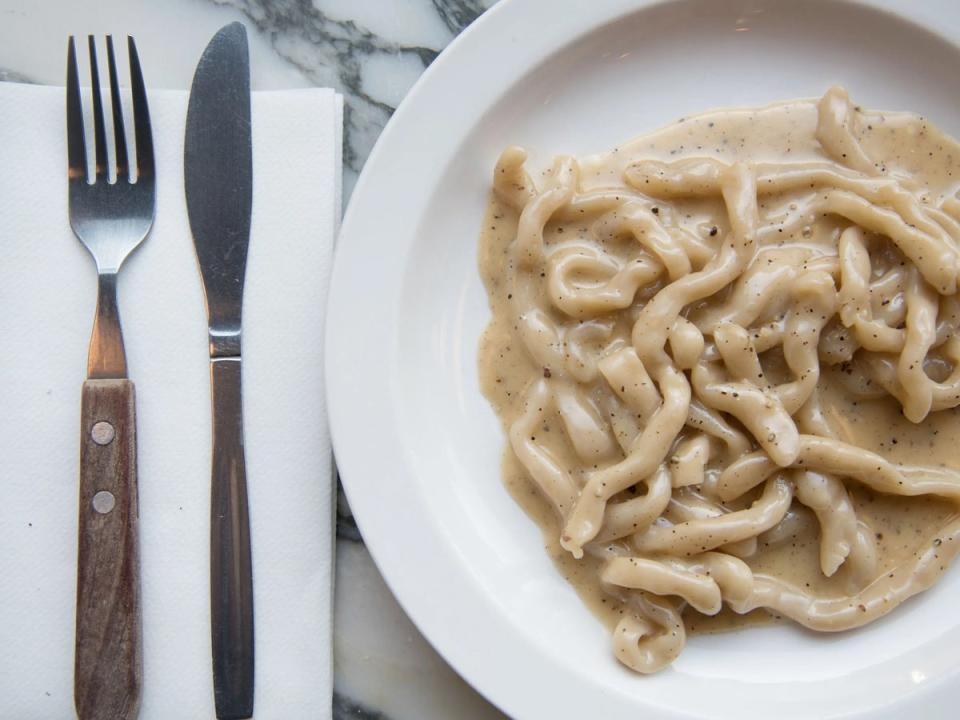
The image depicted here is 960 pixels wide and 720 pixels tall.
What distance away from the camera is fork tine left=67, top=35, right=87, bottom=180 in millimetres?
2133

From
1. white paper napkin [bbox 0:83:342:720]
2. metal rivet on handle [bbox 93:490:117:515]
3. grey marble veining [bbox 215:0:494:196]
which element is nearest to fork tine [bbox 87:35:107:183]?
white paper napkin [bbox 0:83:342:720]

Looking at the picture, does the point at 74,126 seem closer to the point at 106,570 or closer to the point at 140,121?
the point at 140,121

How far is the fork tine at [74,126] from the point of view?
7.00 ft

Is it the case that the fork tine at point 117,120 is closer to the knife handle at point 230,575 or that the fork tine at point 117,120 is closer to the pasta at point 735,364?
the knife handle at point 230,575

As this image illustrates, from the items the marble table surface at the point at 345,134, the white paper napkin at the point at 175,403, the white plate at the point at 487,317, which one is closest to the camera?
the white plate at the point at 487,317

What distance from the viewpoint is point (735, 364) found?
2.06 meters

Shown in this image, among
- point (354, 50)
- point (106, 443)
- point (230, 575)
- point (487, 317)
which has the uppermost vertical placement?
point (354, 50)

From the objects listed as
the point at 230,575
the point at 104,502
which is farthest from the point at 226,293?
the point at 230,575

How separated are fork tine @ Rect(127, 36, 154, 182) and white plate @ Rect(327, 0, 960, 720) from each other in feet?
1.76

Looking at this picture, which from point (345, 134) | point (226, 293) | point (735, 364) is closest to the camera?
point (735, 364)

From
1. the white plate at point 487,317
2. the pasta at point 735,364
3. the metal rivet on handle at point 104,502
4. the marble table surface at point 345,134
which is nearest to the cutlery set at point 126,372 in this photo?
the metal rivet on handle at point 104,502

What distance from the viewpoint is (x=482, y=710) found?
226cm

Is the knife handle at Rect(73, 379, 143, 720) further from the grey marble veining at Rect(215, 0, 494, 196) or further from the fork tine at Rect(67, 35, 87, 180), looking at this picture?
the grey marble veining at Rect(215, 0, 494, 196)

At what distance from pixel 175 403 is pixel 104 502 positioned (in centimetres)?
27
